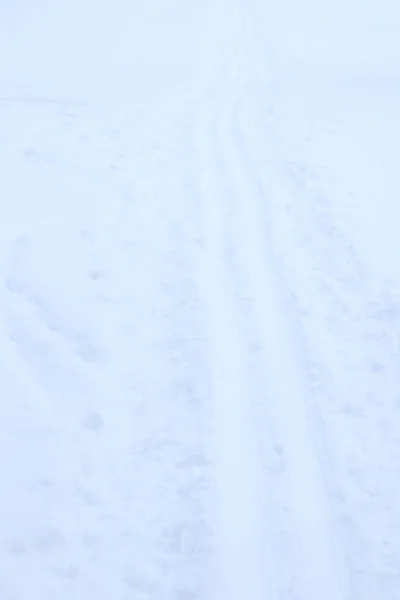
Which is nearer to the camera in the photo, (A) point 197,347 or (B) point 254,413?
(B) point 254,413

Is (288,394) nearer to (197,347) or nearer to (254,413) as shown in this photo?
(254,413)

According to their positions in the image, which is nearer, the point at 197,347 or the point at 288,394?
the point at 288,394

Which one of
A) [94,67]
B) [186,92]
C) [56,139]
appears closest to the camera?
[56,139]

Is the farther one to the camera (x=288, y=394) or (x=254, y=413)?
(x=288, y=394)

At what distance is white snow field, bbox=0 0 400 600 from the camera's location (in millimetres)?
3678

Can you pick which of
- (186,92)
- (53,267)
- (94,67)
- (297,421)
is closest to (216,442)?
(297,421)

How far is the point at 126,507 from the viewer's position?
3.83 meters

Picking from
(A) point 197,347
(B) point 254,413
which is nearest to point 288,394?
(B) point 254,413

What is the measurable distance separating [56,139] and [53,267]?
246 cm

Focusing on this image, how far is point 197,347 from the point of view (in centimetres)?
484

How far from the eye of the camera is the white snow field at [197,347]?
12.1 ft

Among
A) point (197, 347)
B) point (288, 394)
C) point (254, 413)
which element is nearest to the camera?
point (254, 413)

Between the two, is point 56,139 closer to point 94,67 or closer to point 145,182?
point 145,182

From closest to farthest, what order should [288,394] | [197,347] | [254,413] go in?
[254,413] → [288,394] → [197,347]
